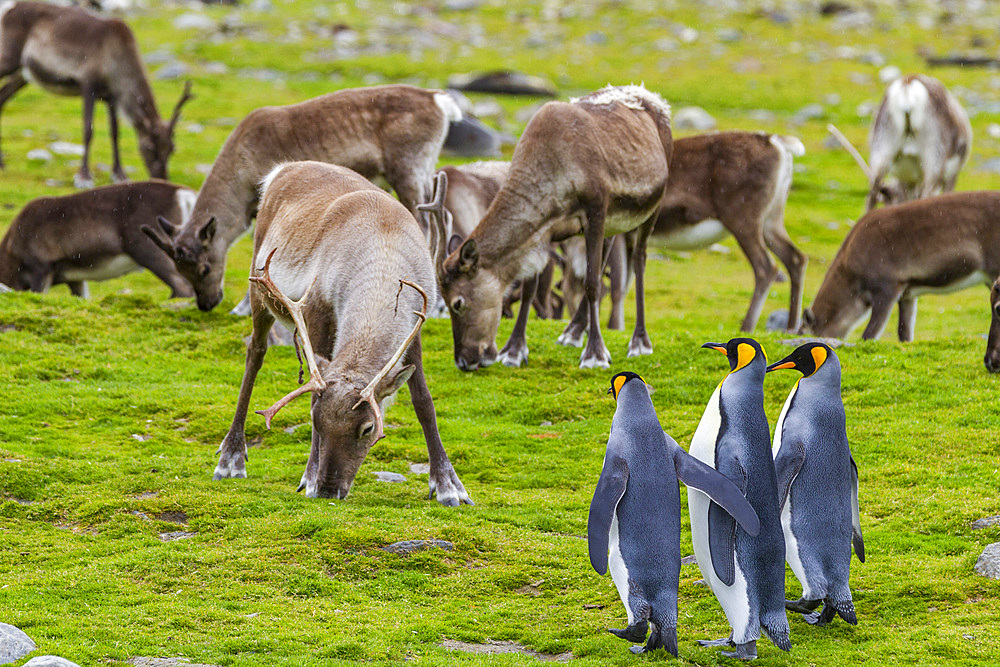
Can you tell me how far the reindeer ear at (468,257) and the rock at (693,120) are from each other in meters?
23.1

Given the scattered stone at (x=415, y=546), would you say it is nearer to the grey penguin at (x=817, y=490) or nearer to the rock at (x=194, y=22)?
the grey penguin at (x=817, y=490)

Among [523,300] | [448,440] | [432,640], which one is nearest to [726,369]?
[523,300]

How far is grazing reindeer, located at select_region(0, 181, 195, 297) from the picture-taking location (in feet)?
54.7

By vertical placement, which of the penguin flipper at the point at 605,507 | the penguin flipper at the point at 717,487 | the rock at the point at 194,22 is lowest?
the rock at the point at 194,22

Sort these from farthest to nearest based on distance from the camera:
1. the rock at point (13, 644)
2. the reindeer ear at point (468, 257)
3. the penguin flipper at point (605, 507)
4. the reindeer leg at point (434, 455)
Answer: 1. the reindeer ear at point (468, 257)
2. the reindeer leg at point (434, 455)
3. the penguin flipper at point (605, 507)
4. the rock at point (13, 644)

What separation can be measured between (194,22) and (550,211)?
1500 inches

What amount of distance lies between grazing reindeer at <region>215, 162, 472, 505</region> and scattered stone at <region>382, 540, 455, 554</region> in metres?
0.52

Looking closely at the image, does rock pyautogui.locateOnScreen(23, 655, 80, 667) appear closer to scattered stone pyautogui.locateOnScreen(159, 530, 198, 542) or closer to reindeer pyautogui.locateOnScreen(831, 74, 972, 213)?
scattered stone pyautogui.locateOnScreen(159, 530, 198, 542)

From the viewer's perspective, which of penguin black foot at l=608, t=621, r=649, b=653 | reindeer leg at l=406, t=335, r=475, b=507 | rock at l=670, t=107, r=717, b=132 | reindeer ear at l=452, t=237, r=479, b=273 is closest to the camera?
penguin black foot at l=608, t=621, r=649, b=653

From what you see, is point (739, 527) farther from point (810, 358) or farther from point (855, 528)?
point (810, 358)

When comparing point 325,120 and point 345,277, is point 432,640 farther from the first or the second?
point 325,120

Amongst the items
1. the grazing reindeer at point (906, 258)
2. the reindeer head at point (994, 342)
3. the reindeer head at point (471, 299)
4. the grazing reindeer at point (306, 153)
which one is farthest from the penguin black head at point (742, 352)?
the grazing reindeer at point (906, 258)

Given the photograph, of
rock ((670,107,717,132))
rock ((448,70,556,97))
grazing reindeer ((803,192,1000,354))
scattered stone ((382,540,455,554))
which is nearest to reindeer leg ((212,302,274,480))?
scattered stone ((382,540,455,554))

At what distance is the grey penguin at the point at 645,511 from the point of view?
20.2 feet
